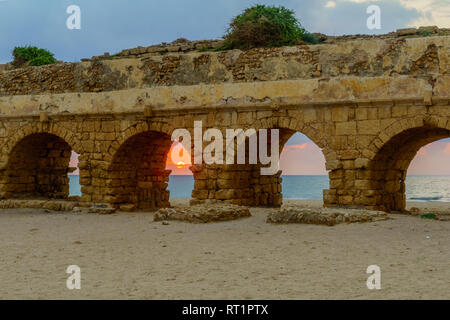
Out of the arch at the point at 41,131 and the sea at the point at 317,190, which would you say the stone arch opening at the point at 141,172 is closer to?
the arch at the point at 41,131

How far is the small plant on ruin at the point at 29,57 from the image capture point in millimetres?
16609

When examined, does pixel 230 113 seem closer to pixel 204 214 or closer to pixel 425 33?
pixel 204 214

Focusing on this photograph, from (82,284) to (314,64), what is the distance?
7.76 metres

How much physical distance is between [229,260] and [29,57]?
13.3m

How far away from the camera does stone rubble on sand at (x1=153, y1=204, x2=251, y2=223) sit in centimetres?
940

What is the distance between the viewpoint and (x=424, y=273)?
16.8ft

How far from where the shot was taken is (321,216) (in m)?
8.66

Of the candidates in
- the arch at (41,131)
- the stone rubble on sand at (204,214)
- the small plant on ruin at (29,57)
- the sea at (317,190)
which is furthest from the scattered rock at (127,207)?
the sea at (317,190)

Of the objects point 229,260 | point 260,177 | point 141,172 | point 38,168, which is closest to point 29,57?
point 38,168

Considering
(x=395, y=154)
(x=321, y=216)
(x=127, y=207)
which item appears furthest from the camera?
(x=127, y=207)

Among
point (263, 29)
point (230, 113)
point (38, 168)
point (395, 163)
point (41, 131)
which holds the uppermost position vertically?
point (263, 29)

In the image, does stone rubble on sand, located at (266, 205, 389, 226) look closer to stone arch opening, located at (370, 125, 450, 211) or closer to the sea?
stone arch opening, located at (370, 125, 450, 211)

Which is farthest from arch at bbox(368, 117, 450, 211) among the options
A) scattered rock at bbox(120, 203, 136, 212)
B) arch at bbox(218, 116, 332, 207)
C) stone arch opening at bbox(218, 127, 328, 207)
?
scattered rock at bbox(120, 203, 136, 212)

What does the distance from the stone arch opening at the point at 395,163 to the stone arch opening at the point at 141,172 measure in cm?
545
